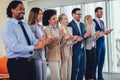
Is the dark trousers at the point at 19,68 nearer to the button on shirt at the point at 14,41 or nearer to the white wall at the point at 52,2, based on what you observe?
the button on shirt at the point at 14,41

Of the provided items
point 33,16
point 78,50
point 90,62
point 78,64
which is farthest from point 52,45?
point 90,62

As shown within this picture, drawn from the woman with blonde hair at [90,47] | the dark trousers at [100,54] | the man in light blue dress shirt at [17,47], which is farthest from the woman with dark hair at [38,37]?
the dark trousers at [100,54]

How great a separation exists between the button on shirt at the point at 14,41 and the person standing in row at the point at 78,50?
2.03m

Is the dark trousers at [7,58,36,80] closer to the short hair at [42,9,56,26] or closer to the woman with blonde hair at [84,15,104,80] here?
the short hair at [42,9,56,26]

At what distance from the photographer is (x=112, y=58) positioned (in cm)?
757

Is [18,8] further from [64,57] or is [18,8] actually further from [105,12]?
[105,12]

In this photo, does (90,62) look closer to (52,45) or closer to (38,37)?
(52,45)

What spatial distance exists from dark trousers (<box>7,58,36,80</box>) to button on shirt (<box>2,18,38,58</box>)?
2.4 inches

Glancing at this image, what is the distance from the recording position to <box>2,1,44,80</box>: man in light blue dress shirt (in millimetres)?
2547

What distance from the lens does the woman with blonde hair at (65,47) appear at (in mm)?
4242

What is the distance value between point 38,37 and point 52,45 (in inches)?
18.8

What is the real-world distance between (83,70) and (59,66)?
0.99 m

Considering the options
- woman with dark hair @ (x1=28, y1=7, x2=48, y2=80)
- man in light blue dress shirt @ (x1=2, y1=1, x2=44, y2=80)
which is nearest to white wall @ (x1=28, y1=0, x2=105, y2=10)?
woman with dark hair @ (x1=28, y1=7, x2=48, y2=80)

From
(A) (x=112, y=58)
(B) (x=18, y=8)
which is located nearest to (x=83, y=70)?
(B) (x=18, y=8)
